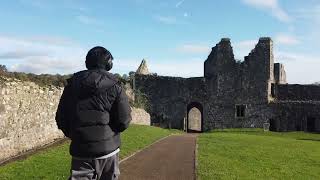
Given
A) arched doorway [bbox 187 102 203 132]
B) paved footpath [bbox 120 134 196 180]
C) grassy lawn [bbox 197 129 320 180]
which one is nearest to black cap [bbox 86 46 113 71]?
paved footpath [bbox 120 134 196 180]

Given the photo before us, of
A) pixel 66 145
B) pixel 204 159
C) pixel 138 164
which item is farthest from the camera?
pixel 66 145

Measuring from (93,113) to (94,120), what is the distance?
9 centimetres

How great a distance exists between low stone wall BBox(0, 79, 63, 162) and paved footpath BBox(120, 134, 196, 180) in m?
3.90

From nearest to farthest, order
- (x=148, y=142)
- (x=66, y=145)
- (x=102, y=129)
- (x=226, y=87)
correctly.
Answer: (x=102, y=129) < (x=66, y=145) < (x=148, y=142) < (x=226, y=87)

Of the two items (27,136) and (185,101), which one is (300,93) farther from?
(27,136)

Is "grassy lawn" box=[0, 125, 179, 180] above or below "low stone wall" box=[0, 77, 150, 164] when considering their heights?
below

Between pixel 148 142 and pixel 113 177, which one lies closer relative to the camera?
pixel 113 177

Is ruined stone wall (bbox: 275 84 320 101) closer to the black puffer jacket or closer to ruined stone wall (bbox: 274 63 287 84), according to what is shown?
ruined stone wall (bbox: 274 63 287 84)

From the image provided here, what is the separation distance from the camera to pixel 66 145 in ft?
69.0

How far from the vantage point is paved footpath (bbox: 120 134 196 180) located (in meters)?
14.6

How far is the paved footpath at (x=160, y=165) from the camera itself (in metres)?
14.6

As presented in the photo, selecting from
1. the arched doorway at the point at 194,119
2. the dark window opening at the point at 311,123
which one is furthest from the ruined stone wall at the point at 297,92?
the arched doorway at the point at 194,119

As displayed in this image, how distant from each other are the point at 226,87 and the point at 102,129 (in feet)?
151

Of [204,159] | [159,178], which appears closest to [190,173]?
[159,178]
